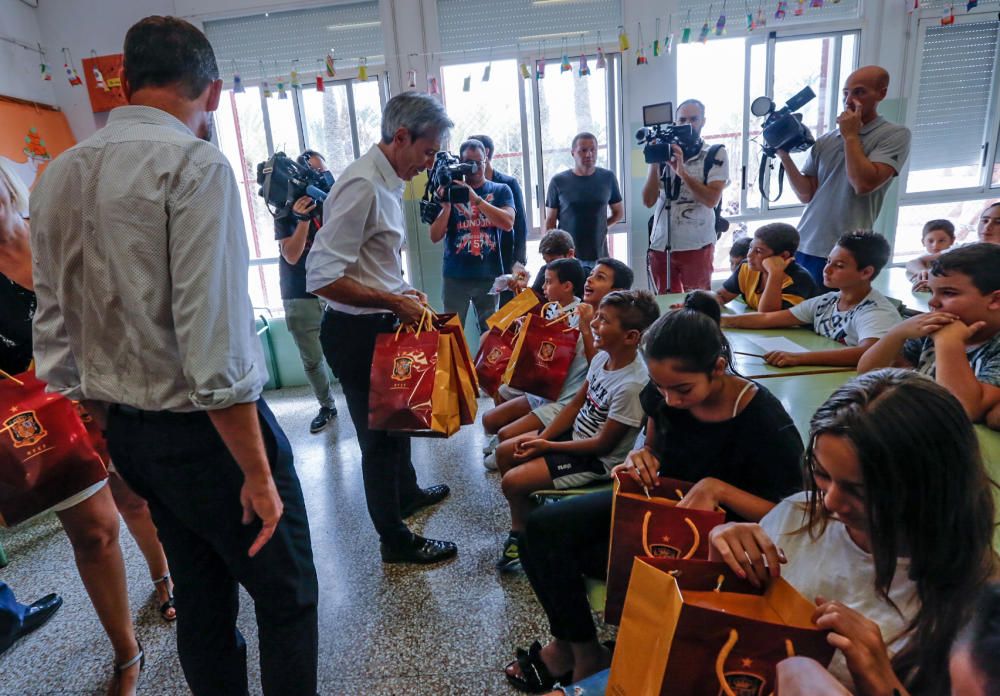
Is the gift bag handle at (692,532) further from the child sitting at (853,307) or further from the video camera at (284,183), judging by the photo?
the video camera at (284,183)

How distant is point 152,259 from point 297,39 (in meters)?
3.74

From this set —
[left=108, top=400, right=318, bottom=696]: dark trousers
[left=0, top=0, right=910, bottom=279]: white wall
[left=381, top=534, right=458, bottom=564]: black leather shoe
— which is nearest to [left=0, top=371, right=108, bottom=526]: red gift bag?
[left=108, top=400, right=318, bottom=696]: dark trousers

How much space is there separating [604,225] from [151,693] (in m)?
3.16

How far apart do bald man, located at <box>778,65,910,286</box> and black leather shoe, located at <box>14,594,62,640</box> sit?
3.38m

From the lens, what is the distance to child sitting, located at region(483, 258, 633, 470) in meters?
2.02

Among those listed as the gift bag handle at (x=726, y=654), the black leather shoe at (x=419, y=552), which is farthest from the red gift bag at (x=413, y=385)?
the gift bag handle at (x=726, y=654)

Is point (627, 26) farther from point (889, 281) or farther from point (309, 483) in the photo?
point (309, 483)

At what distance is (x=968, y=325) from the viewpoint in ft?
4.37

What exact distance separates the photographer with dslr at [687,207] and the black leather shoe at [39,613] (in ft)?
10.5

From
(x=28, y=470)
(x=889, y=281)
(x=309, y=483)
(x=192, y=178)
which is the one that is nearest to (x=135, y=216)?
(x=192, y=178)

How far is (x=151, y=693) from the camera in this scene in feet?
4.69

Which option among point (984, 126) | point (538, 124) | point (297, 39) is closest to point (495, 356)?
point (538, 124)

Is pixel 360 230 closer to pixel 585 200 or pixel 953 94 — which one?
pixel 585 200

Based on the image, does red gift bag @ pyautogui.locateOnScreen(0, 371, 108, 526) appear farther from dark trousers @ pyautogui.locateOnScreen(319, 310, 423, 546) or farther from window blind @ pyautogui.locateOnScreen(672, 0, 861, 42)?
window blind @ pyautogui.locateOnScreen(672, 0, 861, 42)
